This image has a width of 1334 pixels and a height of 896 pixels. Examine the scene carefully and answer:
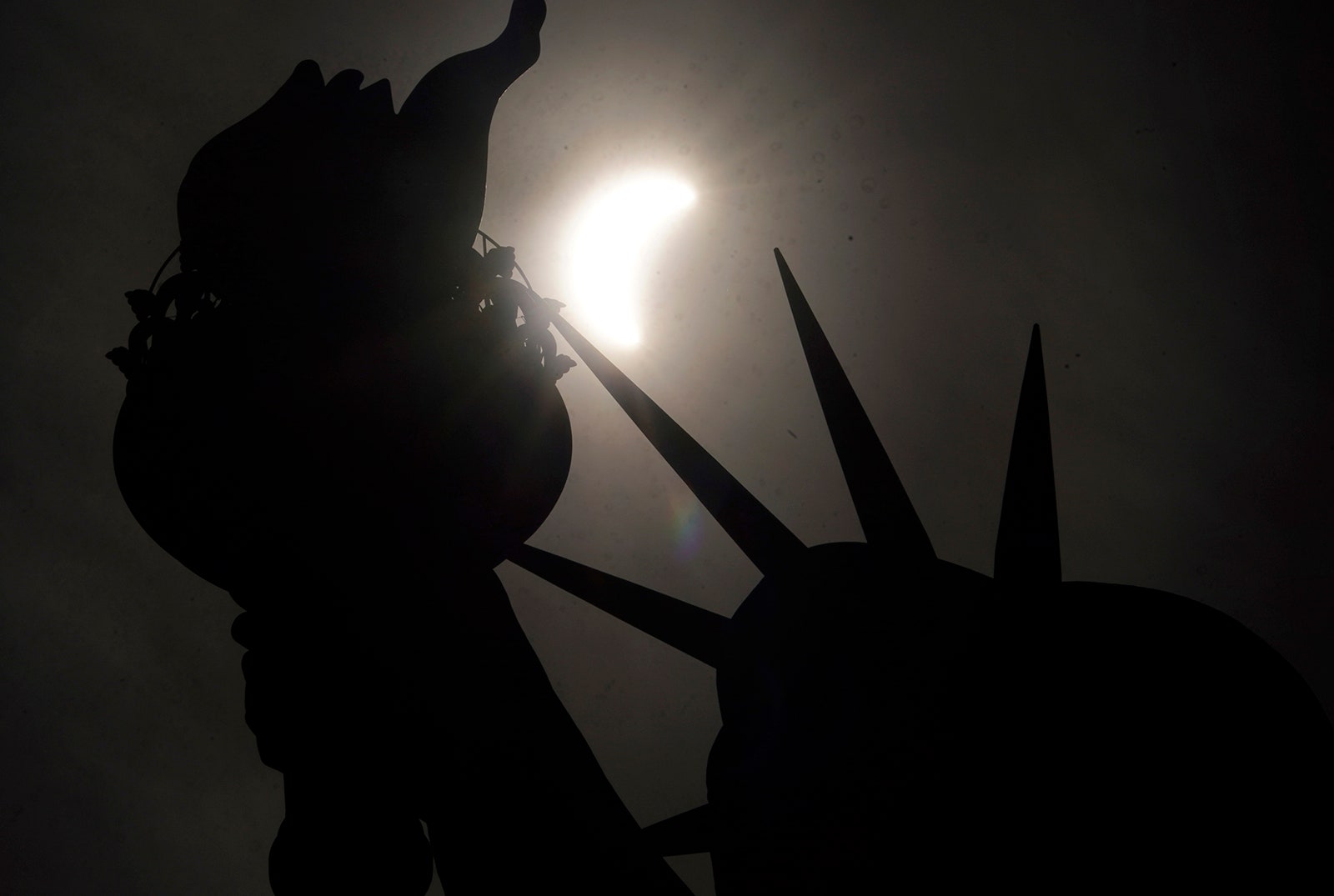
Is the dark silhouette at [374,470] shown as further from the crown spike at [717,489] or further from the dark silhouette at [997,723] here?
the crown spike at [717,489]

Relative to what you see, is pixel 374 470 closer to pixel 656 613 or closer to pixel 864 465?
pixel 656 613

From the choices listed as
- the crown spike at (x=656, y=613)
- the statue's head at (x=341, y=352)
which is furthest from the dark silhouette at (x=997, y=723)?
the statue's head at (x=341, y=352)

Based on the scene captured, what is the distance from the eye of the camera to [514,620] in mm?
9445

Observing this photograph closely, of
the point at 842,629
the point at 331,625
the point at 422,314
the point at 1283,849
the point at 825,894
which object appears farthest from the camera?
the point at 422,314

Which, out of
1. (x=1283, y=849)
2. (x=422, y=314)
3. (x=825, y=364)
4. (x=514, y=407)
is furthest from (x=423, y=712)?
(x=1283, y=849)

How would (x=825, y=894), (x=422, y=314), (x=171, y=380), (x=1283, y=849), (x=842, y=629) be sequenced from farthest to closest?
(x=422, y=314)
(x=171, y=380)
(x=842, y=629)
(x=825, y=894)
(x=1283, y=849)

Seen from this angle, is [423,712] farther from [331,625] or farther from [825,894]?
[825,894]

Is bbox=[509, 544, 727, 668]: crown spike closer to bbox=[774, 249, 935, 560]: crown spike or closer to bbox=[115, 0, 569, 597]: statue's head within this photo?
bbox=[115, 0, 569, 597]: statue's head

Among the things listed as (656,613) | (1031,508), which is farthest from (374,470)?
(1031,508)

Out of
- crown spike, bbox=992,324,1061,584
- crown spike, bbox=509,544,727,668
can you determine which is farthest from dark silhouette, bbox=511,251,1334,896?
crown spike, bbox=509,544,727,668

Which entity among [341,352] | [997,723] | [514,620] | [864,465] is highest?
[341,352]

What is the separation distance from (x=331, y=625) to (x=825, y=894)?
610 centimetres

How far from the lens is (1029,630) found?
728cm

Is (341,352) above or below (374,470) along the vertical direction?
above
